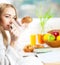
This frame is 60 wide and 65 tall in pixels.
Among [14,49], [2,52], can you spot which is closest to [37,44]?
[14,49]

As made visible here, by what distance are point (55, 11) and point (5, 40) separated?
25.1 inches

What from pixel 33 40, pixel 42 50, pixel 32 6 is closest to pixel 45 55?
pixel 42 50

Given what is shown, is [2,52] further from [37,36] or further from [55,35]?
[55,35]

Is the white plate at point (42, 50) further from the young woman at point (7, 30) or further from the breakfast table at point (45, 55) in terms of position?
the young woman at point (7, 30)

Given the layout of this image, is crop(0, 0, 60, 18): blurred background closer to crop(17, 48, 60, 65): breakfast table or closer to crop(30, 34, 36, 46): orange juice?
crop(30, 34, 36, 46): orange juice

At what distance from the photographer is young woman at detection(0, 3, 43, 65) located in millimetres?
1775

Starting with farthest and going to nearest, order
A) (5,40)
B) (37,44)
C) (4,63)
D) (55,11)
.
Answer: (55,11) < (37,44) < (5,40) < (4,63)

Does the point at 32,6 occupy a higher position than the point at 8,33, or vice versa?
the point at 32,6

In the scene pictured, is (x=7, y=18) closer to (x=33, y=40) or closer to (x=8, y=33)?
(x=8, y=33)

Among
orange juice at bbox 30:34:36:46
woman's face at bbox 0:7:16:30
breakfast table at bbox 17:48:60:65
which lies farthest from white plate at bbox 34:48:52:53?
woman's face at bbox 0:7:16:30

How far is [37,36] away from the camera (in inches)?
82.0

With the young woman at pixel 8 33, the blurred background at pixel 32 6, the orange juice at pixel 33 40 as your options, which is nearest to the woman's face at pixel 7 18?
the young woman at pixel 8 33

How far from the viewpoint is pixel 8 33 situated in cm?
195

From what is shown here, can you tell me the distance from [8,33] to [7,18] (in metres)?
0.14
